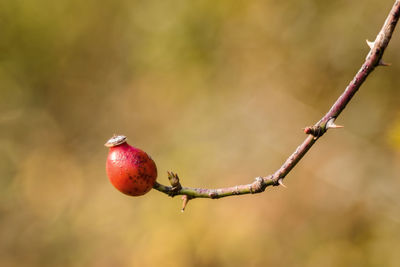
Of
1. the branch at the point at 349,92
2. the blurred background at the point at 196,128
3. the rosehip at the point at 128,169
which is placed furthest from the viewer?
the blurred background at the point at 196,128

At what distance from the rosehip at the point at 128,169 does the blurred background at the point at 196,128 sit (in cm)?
378

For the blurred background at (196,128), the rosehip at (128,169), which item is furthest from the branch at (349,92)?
the blurred background at (196,128)

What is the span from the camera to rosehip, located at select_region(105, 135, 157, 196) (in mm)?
1650

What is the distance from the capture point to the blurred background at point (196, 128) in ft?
17.1

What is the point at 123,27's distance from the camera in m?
7.81

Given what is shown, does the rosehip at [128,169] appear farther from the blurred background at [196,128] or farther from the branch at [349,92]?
the blurred background at [196,128]

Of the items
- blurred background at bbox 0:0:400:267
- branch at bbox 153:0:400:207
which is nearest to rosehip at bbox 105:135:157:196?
branch at bbox 153:0:400:207

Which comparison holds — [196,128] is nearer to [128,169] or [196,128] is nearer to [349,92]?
[128,169]

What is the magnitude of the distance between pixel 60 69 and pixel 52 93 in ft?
1.57

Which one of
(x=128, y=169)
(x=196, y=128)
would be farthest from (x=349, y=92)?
(x=196, y=128)

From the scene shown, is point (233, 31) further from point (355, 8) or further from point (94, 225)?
point (94, 225)

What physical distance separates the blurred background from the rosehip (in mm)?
3782

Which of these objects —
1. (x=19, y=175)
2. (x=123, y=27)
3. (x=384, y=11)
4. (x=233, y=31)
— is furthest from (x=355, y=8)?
(x=19, y=175)

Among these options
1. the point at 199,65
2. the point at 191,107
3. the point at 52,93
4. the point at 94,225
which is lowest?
the point at 94,225
